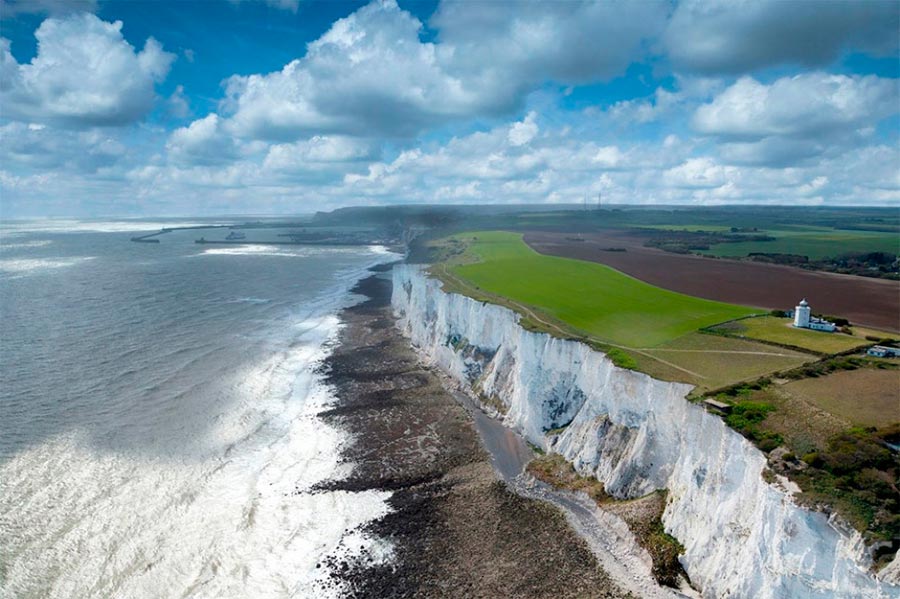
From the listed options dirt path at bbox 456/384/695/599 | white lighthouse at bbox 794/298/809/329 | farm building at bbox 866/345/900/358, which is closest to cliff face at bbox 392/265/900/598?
dirt path at bbox 456/384/695/599

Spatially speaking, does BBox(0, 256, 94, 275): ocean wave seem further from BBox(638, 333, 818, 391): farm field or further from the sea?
BBox(638, 333, 818, 391): farm field

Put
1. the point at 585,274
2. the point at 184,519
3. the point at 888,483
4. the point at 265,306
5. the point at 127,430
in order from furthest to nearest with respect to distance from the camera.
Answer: the point at 265,306 → the point at 585,274 → the point at 127,430 → the point at 184,519 → the point at 888,483

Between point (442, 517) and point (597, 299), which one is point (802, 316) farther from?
point (442, 517)

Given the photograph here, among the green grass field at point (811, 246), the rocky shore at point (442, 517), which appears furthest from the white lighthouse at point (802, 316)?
the green grass field at point (811, 246)

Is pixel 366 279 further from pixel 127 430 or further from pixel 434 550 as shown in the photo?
pixel 434 550

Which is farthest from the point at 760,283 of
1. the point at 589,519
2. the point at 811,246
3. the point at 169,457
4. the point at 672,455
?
the point at 169,457

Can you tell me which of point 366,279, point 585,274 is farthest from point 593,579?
point 366,279

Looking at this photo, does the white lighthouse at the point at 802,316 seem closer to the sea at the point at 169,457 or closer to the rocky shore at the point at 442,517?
the rocky shore at the point at 442,517

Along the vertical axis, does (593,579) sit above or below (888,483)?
below
